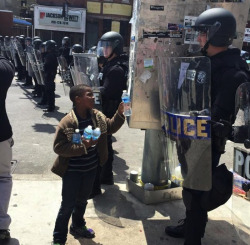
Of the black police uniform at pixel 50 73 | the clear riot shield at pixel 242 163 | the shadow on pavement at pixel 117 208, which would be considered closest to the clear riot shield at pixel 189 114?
the clear riot shield at pixel 242 163

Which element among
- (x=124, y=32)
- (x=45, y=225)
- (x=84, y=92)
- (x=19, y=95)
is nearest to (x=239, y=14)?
(x=84, y=92)

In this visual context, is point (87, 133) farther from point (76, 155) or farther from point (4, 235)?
point (4, 235)

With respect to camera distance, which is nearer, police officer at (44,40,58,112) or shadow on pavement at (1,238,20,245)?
shadow on pavement at (1,238,20,245)

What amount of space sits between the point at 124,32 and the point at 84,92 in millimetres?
24585

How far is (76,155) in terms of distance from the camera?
2.47 metres

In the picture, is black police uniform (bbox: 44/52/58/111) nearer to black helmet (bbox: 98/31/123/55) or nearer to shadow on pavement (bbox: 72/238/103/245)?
black helmet (bbox: 98/31/123/55)

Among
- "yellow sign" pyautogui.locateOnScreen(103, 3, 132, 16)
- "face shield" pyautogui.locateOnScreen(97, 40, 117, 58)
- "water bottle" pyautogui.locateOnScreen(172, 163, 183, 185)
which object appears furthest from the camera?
"yellow sign" pyautogui.locateOnScreen(103, 3, 132, 16)

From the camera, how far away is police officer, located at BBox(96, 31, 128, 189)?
3746 millimetres

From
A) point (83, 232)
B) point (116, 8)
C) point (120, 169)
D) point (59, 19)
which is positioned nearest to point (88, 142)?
point (83, 232)

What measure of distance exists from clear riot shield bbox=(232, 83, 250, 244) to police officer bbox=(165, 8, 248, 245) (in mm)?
393

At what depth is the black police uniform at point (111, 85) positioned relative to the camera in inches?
147

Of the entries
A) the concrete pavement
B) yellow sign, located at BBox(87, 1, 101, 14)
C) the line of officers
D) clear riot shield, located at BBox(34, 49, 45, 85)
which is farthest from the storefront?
the concrete pavement

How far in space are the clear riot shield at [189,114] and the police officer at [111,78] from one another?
122 centimetres

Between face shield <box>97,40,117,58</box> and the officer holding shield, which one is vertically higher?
face shield <box>97,40,117,58</box>
